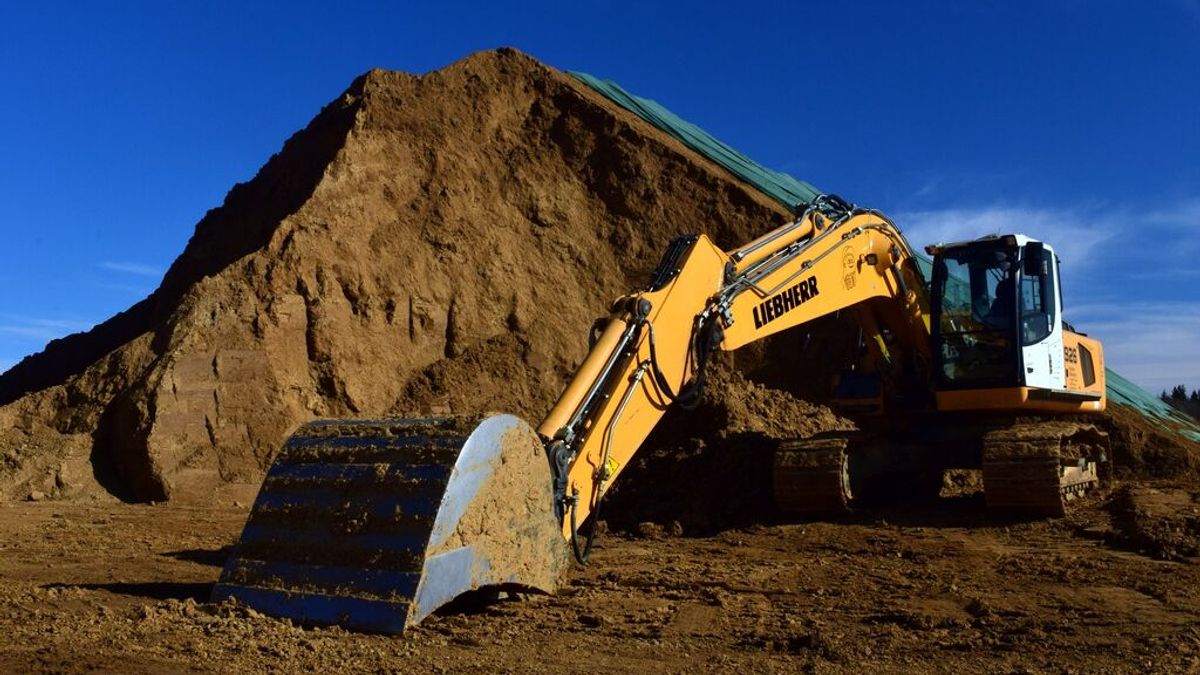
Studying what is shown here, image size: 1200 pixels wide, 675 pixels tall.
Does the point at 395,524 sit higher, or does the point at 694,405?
the point at 694,405

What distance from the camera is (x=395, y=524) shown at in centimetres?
558

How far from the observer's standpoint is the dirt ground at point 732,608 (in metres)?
5.16

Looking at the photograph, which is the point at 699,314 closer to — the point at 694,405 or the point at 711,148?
the point at 694,405

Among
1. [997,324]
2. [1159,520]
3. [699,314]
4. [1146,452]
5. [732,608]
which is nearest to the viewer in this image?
[732,608]

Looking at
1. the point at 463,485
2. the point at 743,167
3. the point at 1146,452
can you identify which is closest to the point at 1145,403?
the point at 1146,452

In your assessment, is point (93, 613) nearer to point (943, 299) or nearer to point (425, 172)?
point (943, 299)

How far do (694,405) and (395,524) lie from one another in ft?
10.4

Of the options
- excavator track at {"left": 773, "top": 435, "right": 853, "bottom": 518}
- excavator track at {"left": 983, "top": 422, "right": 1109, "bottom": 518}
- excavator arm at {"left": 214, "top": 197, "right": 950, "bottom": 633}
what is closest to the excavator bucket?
excavator arm at {"left": 214, "top": 197, "right": 950, "bottom": 633}

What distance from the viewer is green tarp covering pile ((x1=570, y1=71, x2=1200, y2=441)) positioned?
18.1 meters

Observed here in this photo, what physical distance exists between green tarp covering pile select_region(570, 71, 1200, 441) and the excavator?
6661 millimetres

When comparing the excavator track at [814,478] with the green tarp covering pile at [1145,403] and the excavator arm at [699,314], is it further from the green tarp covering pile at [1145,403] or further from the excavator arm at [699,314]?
the green tarp covering pile at [1145,403]

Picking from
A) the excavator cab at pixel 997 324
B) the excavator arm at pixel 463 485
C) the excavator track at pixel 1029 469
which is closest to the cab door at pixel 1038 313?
the excavator cab at pixel 997 324

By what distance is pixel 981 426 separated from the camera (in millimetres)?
11109

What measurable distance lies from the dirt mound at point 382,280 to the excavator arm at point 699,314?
282 inches
